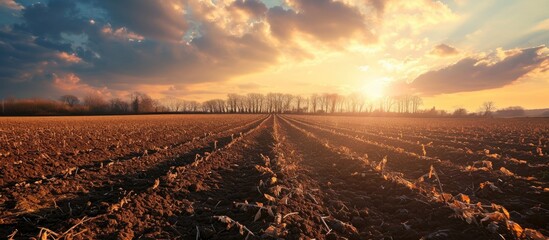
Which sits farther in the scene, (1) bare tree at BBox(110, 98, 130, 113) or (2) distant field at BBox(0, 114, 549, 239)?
(1) bare tree at BBox(110, 98, 130, 113)

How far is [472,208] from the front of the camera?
17.4 feet

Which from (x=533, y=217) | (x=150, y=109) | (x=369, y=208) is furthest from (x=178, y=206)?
(x=150, y=109)

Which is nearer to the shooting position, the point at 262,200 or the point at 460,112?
the point at 262,200

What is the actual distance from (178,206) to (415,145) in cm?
1412

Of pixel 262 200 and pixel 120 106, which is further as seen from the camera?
pixel 120 106

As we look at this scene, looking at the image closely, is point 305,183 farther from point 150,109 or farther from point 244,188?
point 150,109

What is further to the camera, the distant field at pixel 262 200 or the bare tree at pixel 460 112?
the bare tree at pixel 460 112

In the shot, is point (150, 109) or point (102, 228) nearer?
point (102, 228)

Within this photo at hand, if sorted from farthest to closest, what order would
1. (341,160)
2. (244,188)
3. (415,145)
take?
(415,145) < (341,160) < (244,188)

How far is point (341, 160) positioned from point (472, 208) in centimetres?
642

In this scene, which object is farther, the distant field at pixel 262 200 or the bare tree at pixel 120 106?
the bare tree at pixel 120 106

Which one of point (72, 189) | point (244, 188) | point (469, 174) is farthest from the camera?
point (469, 174)

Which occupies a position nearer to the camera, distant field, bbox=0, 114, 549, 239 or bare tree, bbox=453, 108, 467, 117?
distant field, bbox=0, 114, 549, 239

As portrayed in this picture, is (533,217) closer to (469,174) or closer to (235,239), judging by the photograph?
(469,174)
